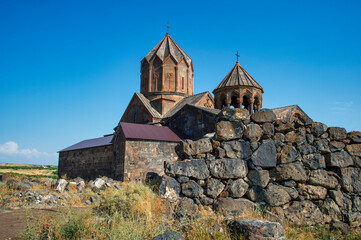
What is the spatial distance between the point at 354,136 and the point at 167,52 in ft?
51.3

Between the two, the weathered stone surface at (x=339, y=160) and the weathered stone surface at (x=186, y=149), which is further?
the weathered stone surface at (x=339, y=160)

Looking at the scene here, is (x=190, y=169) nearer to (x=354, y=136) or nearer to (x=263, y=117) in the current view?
(x=263, y=117)

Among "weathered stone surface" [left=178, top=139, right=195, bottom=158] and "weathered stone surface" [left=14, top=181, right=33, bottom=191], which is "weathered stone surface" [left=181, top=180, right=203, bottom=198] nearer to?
"weathered stone surface" [left=178, top=139, right=195, bottom=158]

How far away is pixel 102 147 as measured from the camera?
48.5ft

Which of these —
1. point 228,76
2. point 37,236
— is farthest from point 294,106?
point 37,236

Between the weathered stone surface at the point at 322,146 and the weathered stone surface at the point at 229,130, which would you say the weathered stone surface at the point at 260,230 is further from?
the weathered stone surface at the point at 322,146

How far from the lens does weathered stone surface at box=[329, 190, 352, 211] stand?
450 cm

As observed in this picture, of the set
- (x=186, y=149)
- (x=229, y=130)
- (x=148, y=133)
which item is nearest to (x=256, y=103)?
(x=148, y=133)

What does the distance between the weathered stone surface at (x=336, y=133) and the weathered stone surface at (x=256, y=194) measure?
1.62 m

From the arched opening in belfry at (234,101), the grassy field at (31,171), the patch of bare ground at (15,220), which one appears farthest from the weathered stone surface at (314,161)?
the grassy field at (31,171)

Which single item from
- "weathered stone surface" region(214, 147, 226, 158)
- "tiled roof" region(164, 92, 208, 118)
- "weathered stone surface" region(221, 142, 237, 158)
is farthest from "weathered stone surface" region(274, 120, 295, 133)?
"tiled roof" region(164, 92, 208, 118)

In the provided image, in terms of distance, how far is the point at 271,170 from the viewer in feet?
14.9

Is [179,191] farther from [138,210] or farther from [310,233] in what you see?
[310,233]

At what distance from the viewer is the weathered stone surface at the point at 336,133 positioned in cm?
480
